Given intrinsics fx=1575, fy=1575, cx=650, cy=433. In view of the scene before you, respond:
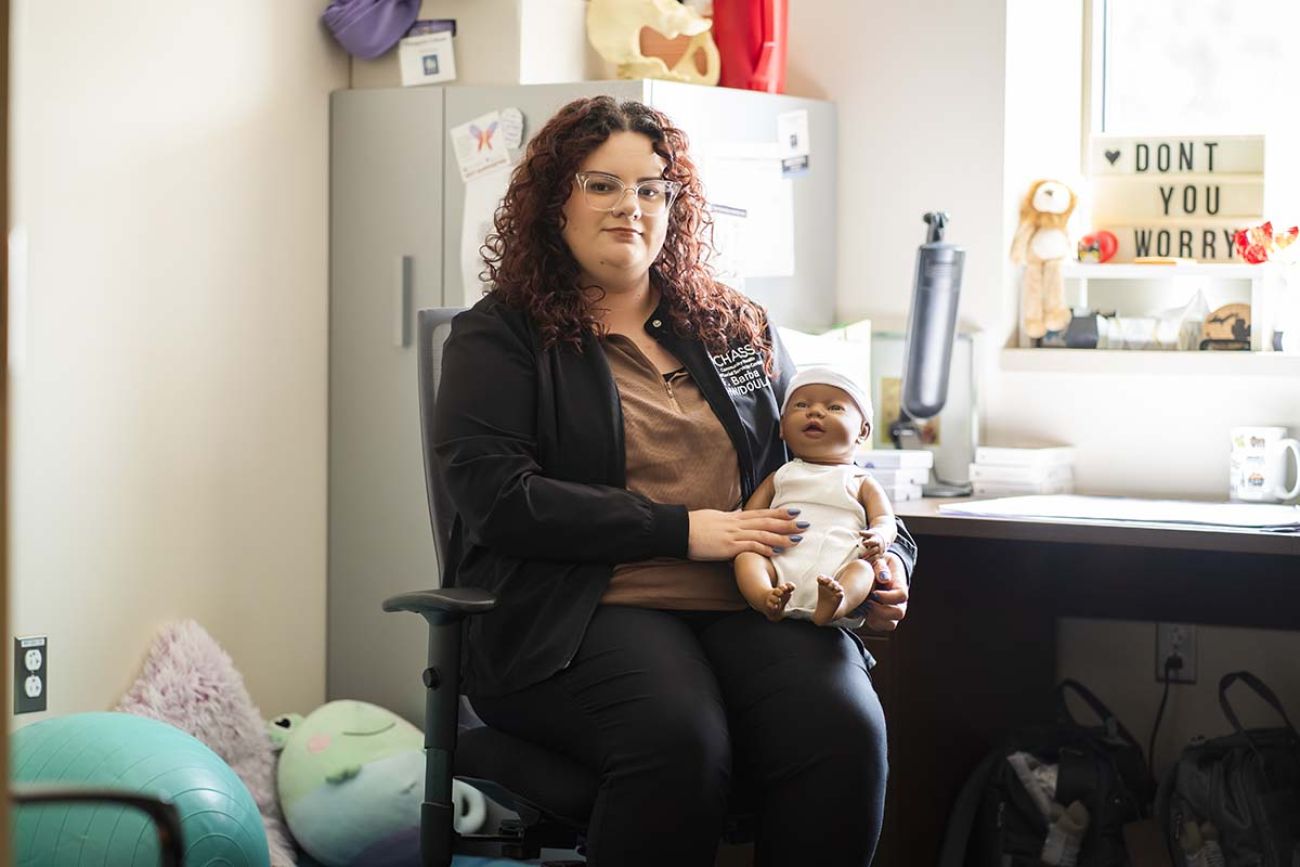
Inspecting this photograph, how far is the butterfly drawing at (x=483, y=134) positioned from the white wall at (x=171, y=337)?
1.10 ft

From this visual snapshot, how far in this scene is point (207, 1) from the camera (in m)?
2.74

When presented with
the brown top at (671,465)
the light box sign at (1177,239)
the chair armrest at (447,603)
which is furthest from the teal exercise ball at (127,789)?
the light box sign at (1177,239)

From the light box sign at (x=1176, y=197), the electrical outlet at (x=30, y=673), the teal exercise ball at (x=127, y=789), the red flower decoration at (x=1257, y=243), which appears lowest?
the teal exercise ball at (x=127, y=789)

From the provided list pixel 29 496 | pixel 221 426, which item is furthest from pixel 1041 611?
pixel 29 496

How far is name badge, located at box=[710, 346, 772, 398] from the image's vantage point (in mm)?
2062

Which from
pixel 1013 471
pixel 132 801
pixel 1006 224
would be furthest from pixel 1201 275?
pixel 132 801

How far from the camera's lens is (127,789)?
6.60 ft

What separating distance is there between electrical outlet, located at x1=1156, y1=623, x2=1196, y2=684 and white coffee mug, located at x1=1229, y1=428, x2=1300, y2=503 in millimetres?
339

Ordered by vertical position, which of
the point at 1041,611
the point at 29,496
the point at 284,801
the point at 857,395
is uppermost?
the point at 857,395

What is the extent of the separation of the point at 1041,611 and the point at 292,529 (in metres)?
1.41

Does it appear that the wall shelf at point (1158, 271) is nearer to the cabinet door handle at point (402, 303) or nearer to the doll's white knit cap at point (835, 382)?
the doll's white knit cap at point (835, 382)

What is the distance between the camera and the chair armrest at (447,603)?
70.6 inches

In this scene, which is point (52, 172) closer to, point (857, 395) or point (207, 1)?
point (207, 1)

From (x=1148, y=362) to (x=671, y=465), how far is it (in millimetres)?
1242
